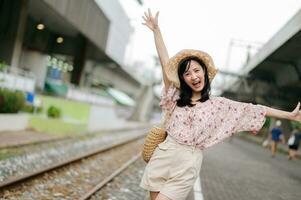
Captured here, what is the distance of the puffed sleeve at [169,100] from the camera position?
4418 millimetres

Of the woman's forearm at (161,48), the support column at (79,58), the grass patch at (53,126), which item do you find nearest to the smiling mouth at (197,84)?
the woman's forearm at (161,48)

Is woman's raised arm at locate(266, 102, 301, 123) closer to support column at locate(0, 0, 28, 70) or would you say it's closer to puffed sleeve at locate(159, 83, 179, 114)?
A: puffed sleeve at locate(159, 83, 179, 114)

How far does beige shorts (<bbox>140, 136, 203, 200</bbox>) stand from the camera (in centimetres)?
414

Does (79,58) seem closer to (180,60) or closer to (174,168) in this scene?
(180,60)

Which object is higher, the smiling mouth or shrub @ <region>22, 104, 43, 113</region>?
the smiling mouth

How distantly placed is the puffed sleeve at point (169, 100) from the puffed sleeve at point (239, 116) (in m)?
0.41

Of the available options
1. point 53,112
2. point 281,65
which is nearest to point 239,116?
point 53,112

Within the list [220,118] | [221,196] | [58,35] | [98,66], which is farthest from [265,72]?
[220,118]

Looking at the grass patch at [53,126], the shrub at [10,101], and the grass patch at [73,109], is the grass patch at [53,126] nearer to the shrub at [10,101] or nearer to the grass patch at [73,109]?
the shrub at [10,101]

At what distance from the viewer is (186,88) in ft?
14.3


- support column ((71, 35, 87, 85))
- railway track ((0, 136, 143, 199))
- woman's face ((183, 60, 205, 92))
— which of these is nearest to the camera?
woman's face ((183, 60, 205, 92))

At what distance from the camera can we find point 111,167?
13.7 metres

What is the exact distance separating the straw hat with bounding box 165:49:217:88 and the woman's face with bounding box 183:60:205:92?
0.09 meters

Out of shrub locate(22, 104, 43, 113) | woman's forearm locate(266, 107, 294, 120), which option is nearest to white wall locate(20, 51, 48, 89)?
shrub locate(22, 104, 43, 113)
